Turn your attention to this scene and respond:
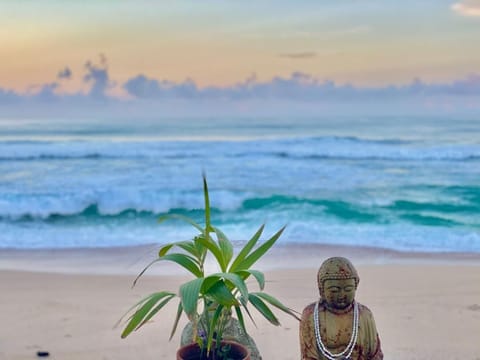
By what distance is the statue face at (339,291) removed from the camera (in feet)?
9.17

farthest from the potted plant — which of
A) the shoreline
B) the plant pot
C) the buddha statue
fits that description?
the shoreline

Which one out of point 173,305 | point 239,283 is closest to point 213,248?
point 239,283

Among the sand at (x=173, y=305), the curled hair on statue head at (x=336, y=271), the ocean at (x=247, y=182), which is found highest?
the curled hair on statue head at (x=336, y=271)

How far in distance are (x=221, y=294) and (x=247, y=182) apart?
15947 millimetres

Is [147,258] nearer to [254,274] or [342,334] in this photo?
[254,274]

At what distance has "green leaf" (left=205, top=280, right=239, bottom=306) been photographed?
2.85 meters

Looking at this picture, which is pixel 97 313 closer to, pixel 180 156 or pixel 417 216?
pixel 417 216

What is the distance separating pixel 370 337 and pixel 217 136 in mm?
28299

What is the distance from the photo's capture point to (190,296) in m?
2.73

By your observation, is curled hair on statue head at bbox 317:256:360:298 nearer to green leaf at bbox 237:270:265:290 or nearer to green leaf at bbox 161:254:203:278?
green leaf at bbox 237:270:265:290

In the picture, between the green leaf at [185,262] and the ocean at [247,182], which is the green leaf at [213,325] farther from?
the ocean at [247,182]

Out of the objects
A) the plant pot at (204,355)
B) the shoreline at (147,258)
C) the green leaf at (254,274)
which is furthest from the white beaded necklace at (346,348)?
the shoreline at (147,258)

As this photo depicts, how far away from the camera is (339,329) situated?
113 inches

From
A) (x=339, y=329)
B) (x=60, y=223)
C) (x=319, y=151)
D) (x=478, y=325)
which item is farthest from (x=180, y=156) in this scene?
(x=339, y=329)
